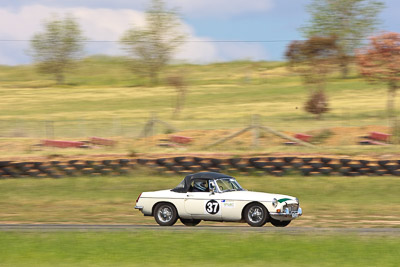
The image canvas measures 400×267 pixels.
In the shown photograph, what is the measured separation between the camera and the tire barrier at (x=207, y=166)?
22172 mm

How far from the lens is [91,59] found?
8769 cm

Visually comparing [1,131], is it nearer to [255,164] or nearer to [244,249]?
[255,164]

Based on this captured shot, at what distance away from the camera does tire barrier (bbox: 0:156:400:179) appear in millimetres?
22172

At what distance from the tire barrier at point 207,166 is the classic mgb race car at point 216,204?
804cm

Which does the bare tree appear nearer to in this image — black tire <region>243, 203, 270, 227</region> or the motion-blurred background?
the motion-blurred background

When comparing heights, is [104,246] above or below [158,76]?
below

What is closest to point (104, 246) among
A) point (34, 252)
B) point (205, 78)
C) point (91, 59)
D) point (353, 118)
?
point (34, 252)

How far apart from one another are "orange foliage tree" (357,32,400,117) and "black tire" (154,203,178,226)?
71.8 feet

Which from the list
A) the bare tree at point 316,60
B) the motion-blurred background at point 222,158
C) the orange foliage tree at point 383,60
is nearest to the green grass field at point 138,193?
the motion-blurred background at point 222,158

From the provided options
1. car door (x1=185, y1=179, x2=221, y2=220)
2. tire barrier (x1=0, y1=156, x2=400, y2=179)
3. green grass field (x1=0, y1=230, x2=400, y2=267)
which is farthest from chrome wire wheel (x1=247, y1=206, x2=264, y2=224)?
tire barrier (x1=0, y1=156, x2=400, y2=179)

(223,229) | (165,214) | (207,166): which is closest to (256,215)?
(223,229)

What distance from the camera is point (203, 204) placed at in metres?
14.3

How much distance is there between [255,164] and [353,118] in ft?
53.3

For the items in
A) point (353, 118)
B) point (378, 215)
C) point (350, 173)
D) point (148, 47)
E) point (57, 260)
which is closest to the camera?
point (57, 260)
